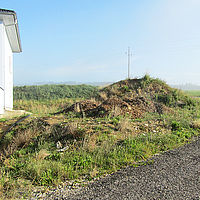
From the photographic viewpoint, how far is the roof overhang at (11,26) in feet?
33.4

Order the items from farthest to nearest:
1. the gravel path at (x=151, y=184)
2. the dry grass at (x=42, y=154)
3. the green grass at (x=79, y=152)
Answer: the dry grass at (x=42, y=154)
the green grass at (x=79, y=152)
the gravel path at (x=151, y=184)

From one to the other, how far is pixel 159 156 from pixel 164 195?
1811mm

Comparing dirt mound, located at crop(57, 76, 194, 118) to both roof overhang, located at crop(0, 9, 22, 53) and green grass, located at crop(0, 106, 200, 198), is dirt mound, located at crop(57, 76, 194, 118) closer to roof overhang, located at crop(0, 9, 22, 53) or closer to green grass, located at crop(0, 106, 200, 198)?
green grass, located at crop(0, 106, 200, 198)

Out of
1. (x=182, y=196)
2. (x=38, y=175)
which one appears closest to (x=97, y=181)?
(x=38, y=175)

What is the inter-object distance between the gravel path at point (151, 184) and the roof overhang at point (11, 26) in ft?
31.3

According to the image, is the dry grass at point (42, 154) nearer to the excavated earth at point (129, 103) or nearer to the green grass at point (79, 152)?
the green grass at point (79, 152)

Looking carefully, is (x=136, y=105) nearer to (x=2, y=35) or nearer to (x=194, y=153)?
(x=194, y=153)

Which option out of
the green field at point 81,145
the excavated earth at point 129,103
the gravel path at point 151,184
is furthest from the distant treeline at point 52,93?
the gravel path at point 151,184

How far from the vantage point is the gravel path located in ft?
11.1

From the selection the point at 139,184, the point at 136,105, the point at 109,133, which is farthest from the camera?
the point at 136,105

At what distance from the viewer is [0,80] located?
10.8m

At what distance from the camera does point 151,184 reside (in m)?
3.72

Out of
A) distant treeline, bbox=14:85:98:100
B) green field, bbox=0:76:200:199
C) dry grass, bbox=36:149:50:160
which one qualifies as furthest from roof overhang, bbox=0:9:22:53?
distant treeline, bbox=14:85:98:100

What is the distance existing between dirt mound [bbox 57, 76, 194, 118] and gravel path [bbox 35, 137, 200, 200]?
165 inches
